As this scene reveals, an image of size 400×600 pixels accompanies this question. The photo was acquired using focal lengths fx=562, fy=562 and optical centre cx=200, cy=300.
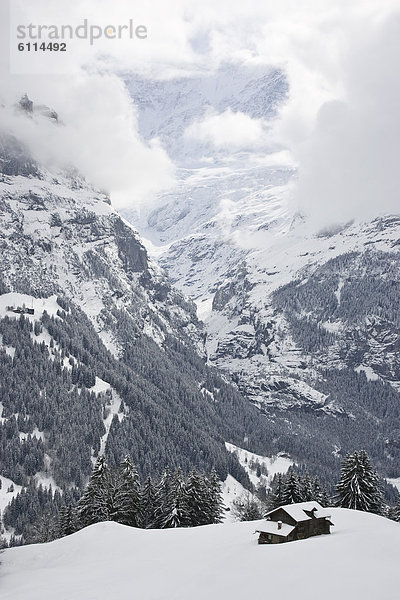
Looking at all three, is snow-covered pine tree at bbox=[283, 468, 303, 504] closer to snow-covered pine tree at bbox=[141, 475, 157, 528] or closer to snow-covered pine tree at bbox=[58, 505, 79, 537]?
snow-covered pine tree at bbox=[141, 475, 157, 528]

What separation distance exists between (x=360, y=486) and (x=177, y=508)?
26.5 meters

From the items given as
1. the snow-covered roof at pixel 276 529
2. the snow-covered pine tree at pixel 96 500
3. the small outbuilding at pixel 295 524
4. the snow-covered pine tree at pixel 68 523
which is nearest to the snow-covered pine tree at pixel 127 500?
the snow-covered pine tree at pixel 96 500

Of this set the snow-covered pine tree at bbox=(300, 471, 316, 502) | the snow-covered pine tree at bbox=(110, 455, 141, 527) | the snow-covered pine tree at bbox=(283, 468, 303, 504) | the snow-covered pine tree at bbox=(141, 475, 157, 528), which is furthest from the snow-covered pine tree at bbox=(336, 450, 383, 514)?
the snow-covered pine tree at bbox=(110, 455, 141, 527)

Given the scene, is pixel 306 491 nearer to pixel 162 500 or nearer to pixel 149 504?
pixel 162 500

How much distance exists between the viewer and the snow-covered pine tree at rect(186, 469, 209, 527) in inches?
3201

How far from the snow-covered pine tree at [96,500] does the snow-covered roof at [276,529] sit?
1116 inches

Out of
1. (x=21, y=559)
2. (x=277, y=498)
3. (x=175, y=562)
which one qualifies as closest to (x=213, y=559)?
(x=175, y=562)

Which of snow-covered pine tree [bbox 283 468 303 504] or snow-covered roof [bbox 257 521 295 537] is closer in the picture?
snow-covered roof [bbox 257 521 295 537]

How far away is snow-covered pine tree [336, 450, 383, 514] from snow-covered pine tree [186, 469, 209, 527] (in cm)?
1980

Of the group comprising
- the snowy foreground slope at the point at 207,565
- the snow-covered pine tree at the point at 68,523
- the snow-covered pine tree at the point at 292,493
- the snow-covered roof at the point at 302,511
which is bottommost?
the snowy foreground slope at the point at 207,565

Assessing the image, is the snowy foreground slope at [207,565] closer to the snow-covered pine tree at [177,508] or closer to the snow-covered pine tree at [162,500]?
the snow-covered pine tree at [177,508]

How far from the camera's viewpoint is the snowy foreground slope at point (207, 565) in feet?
122

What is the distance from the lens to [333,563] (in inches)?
1640

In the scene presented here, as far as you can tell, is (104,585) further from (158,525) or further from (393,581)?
(158,525)
